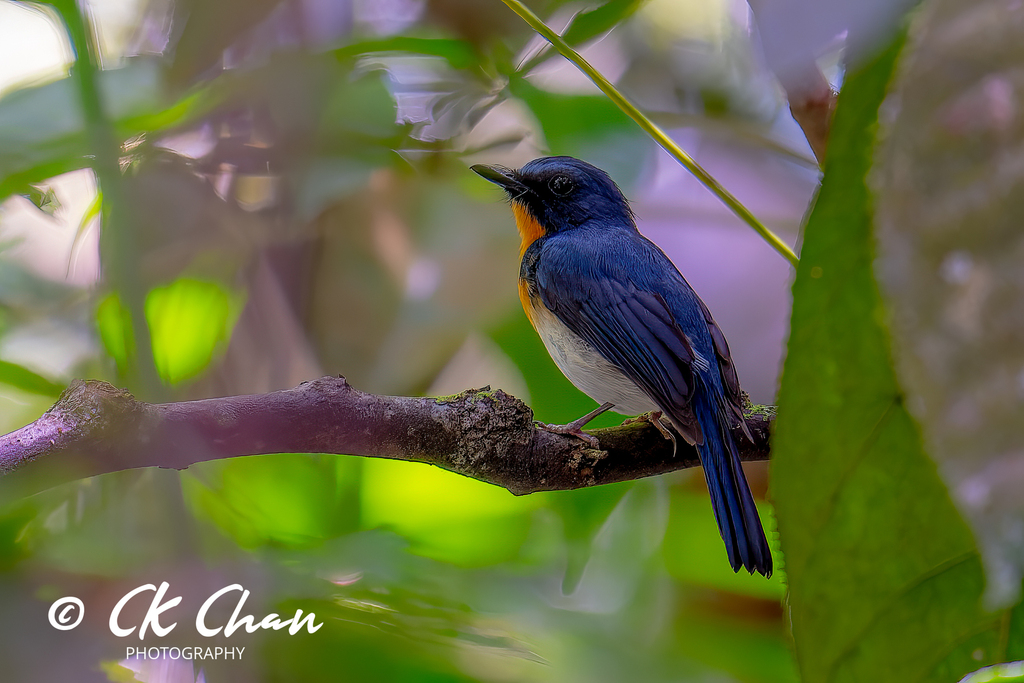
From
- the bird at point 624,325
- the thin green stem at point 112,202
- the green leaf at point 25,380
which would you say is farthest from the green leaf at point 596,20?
the green leaf at point 25,380

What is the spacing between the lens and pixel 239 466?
59 cm

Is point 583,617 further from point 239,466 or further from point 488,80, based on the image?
point 488,80

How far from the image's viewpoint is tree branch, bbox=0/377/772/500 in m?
0.29

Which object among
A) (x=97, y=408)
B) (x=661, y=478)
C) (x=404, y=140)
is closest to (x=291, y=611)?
(x=97, y=408)

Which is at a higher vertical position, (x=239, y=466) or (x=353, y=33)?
(x=353, y=33)

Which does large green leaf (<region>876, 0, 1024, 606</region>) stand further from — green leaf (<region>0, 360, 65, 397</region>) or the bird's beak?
green leaf (<region>0, 360, 65, 397</region>)

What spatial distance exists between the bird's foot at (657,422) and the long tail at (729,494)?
3 centimetres

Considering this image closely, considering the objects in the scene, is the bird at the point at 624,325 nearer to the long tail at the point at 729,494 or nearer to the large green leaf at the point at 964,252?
the long tail at the point at 729,494

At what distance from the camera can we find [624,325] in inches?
17.7

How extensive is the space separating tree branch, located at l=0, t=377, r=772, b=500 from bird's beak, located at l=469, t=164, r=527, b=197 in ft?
0.83

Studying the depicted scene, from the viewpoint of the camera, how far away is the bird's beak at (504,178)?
22.1 inches

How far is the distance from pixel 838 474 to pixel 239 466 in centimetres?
54

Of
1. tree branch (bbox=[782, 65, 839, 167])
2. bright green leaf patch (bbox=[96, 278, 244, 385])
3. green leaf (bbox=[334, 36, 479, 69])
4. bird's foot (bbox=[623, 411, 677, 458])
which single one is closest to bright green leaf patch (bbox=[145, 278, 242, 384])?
bright green leaf patch (bbox=[96, 278, 244, 385])

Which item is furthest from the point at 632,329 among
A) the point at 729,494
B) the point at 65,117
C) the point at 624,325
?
the point at 65,117
